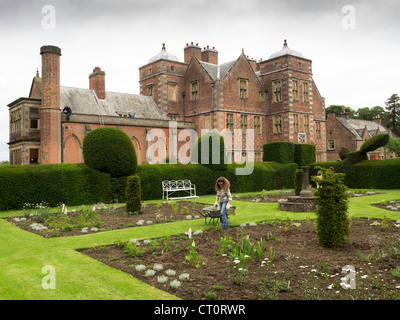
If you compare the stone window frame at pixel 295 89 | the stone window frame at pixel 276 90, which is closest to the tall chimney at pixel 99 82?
the stone window frame at pixel 276 90

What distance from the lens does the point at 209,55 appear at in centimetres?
3591

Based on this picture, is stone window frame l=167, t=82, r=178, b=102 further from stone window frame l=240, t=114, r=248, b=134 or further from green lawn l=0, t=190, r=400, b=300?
green lawn l=0, t=190, r=400, b=300

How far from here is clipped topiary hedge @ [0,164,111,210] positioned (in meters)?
14.4

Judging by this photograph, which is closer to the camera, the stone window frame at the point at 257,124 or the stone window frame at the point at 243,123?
the stone window frame at the point at 243,123

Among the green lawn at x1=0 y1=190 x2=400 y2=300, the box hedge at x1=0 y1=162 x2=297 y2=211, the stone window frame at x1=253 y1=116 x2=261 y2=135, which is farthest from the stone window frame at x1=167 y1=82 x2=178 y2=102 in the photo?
the green lawn at x1=0 y1=190 x2=400 y2=300

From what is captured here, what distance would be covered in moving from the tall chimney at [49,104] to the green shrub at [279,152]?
14582 millimetres

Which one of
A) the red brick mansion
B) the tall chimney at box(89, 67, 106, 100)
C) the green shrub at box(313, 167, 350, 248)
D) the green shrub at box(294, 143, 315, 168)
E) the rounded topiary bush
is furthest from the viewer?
the tall chimney at box(89, 67, 106, 100)

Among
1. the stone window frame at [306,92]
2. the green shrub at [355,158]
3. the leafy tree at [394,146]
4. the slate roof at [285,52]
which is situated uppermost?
the slate roof at [285,52]

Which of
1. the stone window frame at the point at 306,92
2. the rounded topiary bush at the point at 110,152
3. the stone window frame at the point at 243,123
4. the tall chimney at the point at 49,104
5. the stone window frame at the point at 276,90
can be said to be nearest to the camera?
the rounded topiary bush at the point at 110,152

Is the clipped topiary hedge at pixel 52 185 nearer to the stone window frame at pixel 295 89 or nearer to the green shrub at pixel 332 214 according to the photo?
the green shrub at pixel 332 214

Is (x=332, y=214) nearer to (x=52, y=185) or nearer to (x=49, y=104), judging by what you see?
(x=52, y=185)

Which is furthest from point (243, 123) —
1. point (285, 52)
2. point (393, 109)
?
point (393, 109)

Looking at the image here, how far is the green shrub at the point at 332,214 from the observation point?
24.1 ft

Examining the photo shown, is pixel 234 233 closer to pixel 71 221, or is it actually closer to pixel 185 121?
pixel 71 221
